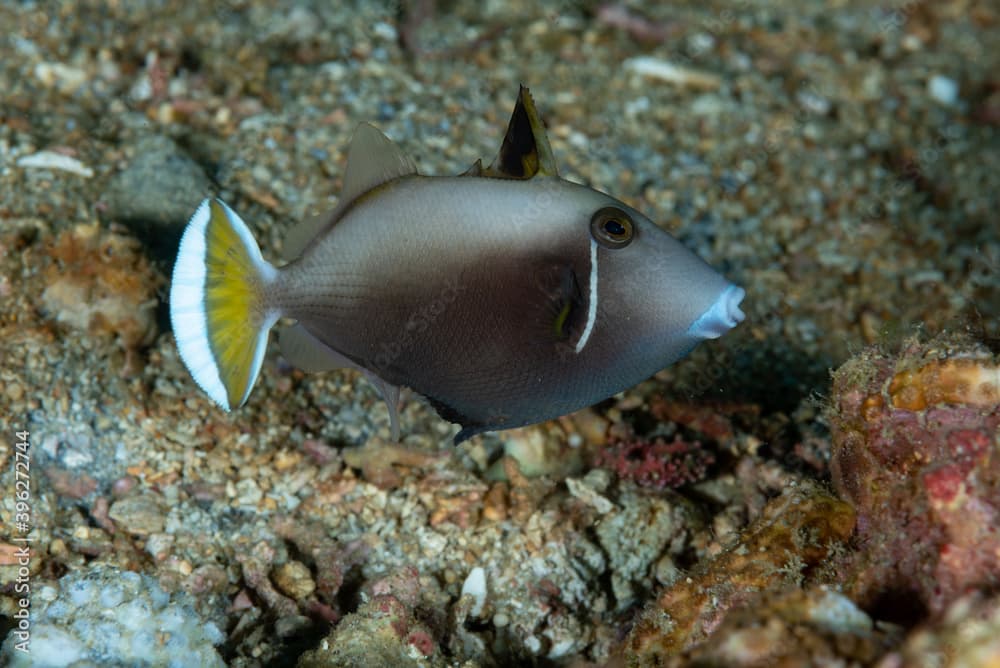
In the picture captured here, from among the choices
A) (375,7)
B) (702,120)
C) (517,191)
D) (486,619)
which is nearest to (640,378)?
(517,191)

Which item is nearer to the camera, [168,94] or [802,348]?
→ [802,348]

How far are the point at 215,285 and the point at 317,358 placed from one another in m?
0.37

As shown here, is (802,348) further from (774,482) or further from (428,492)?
(428,492)

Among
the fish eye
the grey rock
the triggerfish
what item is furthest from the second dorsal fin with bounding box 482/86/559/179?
the grey rock

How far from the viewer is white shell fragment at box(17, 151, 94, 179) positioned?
3.85 meters

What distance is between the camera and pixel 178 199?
3.91 metres

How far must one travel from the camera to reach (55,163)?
3.87 meters

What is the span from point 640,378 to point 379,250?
810mm

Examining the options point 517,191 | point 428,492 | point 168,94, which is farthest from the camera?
point 168,94

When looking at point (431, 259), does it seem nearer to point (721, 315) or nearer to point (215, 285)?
point (215, 285)

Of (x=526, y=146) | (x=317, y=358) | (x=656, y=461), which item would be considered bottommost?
(x=656, y=461)
